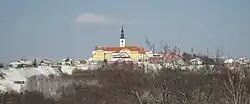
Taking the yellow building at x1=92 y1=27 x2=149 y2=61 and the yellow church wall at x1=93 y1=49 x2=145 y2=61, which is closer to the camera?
the yellow building at x1=92 y1=27 x2=149 y2=61

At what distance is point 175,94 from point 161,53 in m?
0.52

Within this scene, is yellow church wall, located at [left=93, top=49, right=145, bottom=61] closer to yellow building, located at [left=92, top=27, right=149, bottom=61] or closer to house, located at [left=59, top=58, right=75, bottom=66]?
yellow building, located at [left=92, top=27, right=149, bottom=61]

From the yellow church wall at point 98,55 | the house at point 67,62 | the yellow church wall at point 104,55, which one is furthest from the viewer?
the yellow church wall at point 98,55

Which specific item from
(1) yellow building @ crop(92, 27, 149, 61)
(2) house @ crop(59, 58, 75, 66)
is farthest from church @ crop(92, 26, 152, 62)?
(2) house @ crop(59, 58, 75, 66)

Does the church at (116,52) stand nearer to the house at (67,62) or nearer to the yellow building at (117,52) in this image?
the yellow building at (117,52)

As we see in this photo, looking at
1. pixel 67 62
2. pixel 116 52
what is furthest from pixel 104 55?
pixel 67 62

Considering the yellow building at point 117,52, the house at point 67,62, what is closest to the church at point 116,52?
the yellow building at point 117,52

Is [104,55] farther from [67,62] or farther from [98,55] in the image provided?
[67,62]

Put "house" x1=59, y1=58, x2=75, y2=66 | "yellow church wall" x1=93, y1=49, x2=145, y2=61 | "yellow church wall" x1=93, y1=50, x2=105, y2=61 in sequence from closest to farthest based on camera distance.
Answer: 1. "house" x1=59, y1=58, x2=75, y2=66
2. "yellow church wall" x1=93, y1=49, x2=145, y2=61
3. "yellow church wall" x1=93, y1=50, x2=105, y2=61

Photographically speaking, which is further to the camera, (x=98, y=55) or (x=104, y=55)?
(x=98, y=55)

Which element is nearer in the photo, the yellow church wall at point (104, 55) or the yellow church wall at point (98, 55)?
the yellow church wall at point (104, 55)

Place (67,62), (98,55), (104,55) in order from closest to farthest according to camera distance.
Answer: (67,62), (104,55), (98,55)

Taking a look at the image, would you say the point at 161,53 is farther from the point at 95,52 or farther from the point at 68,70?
the point at 95,52

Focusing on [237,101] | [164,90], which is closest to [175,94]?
[164,90]
